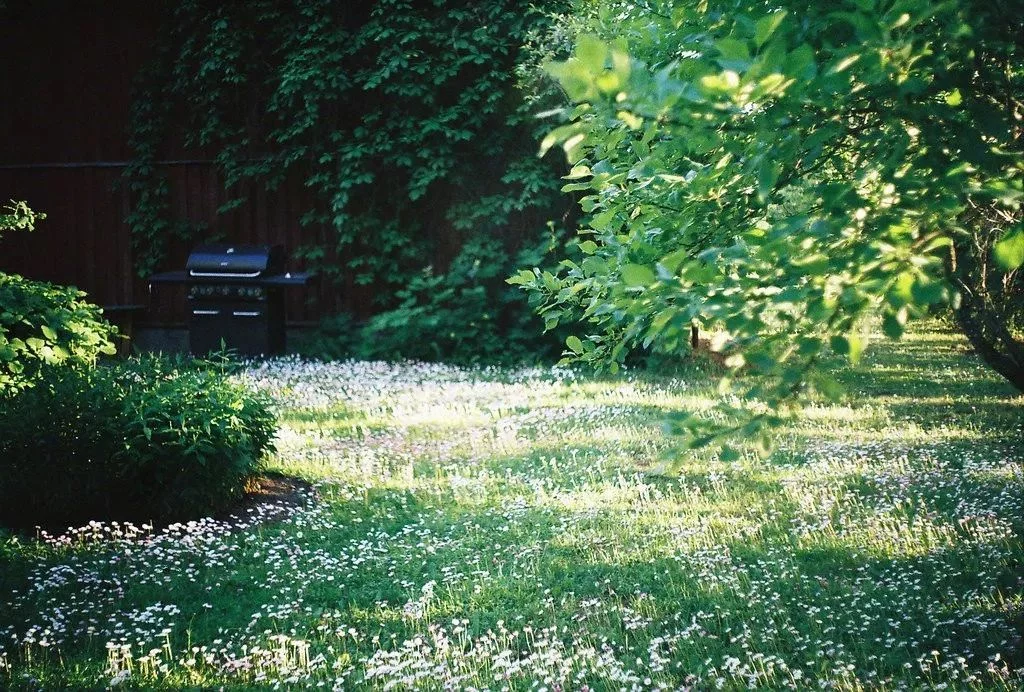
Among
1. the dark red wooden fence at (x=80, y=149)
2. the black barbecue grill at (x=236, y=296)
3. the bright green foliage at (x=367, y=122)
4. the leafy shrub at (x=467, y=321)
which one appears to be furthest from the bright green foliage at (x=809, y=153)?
the dark red wooden fence at (x=80, y=149)

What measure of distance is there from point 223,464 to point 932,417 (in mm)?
5779

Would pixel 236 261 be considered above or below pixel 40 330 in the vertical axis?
above

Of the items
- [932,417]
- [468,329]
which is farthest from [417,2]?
[932,417]

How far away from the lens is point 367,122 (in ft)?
41.9

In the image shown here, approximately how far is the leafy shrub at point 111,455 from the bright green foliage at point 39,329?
20.0 inches

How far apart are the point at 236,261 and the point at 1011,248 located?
1097cm

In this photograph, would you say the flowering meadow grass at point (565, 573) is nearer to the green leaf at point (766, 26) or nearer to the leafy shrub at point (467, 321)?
the green leaf at point (766, 26)

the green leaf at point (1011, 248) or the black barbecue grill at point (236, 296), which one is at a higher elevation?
the green leaf at point (1011, 248)

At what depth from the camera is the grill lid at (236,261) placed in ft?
39.5

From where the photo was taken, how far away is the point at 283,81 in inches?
501

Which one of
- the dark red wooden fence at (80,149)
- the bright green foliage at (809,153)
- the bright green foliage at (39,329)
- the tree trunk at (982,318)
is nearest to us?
the bright green foliage at (809,153)

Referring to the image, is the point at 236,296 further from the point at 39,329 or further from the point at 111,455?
the point at 111,455

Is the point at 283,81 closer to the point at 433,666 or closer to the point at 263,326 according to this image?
the point at 263,326

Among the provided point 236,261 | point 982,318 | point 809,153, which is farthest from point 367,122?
point 809,153
